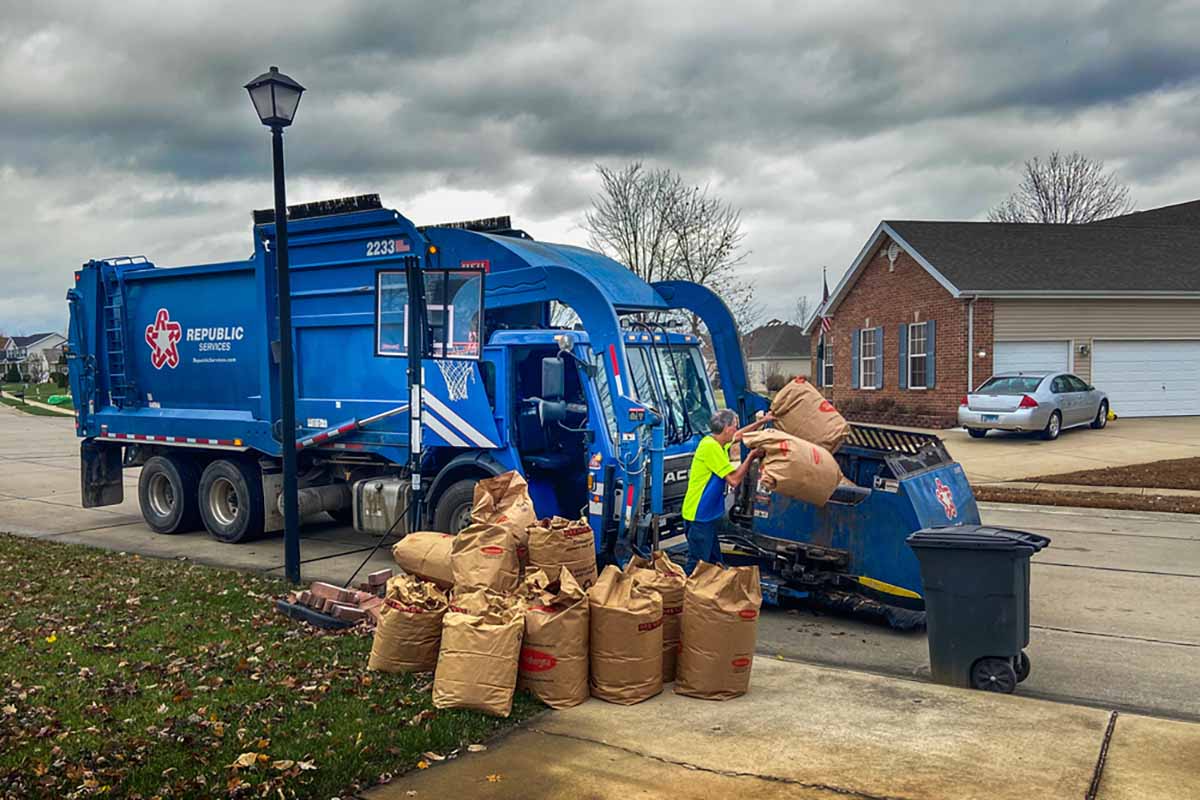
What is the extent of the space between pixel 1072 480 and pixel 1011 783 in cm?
1231

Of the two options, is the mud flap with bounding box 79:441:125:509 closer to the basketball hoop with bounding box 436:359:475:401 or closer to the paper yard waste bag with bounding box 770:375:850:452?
the basketball hoop with bounding box 436:359:475:401

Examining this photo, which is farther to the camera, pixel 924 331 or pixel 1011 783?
pixel 924 331

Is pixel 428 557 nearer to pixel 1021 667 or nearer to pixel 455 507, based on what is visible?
pixel 455 507

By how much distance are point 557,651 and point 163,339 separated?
28.4 ft

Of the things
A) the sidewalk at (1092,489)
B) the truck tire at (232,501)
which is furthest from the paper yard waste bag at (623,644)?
the sidewalk at (1092,489)

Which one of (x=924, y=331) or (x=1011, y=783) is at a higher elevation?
(x=924, y=331)

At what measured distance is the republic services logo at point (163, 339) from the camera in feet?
40.4

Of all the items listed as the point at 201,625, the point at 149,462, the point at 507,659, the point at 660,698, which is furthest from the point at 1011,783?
the point at 149,462

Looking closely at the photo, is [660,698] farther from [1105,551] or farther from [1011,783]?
[1105,551]

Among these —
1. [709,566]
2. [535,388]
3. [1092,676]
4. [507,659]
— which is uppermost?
[535,388]

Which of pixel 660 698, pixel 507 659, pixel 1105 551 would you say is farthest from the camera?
pixel 1105 551

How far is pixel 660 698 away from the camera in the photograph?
Result: 5.95m

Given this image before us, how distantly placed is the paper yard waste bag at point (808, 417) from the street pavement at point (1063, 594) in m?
1.39

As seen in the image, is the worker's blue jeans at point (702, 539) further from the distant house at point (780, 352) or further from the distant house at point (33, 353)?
the distant house at point (33, 353)
